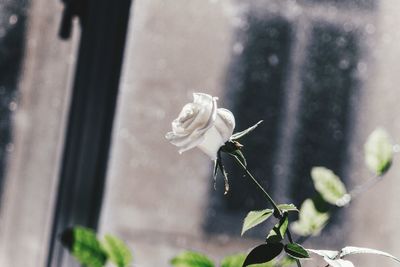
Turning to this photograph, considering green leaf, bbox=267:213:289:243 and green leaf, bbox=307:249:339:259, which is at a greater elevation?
green leaf, bbox=267:213:289:243

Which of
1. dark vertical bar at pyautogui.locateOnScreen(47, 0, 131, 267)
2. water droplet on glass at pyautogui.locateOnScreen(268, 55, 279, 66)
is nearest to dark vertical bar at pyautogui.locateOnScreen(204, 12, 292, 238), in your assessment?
water droplet on glass at pyautogui.locateOnScreen(268, 55, 279, 66)

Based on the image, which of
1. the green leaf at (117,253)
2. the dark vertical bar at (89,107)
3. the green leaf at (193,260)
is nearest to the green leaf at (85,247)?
the green leaf at (117,253)

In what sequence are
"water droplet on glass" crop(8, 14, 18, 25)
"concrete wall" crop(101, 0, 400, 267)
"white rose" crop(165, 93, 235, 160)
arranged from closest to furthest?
1. "white rose" crop(165, 93, 235, 160)
2. "water droplet on glass" crop(8, 14, 18, 25)
3. "concrete wall" crop(101, 0, 400, 267)

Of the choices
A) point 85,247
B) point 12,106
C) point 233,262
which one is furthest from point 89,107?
point 233,262

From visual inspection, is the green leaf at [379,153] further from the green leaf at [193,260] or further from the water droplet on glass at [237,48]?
the water droplet on glass at [237,48]

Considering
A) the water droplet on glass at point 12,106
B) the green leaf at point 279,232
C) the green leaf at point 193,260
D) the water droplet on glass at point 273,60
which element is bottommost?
the green leaf at point 193,260

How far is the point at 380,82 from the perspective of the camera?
1.00 m

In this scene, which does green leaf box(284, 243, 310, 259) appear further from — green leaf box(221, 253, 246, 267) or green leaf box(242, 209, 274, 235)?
green leaf box(221, 253, 246, 267)

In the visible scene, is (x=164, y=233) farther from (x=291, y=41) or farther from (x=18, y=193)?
(x=291, y=41)

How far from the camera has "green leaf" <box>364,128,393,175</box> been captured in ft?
2.12

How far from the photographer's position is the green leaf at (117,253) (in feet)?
2.17

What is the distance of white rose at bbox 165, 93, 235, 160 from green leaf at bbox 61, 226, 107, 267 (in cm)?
27

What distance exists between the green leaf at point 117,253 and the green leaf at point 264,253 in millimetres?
246

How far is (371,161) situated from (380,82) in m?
0.40
